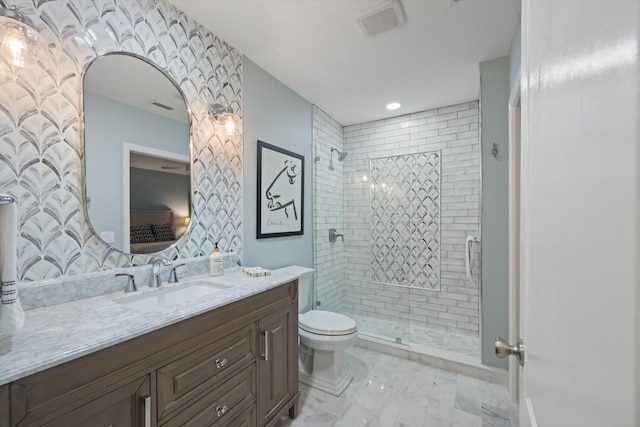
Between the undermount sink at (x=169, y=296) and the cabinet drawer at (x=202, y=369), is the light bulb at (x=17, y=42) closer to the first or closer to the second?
the undermount sink at (x=169, y=296)

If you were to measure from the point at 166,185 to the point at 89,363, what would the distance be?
103 centimetres

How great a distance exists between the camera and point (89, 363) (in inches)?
→ 33.5

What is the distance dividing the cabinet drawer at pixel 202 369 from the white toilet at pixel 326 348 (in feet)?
2.43

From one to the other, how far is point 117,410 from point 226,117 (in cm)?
166

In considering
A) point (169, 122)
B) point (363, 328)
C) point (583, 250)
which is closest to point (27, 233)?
point (169, 122)

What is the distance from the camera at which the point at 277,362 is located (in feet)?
5.47

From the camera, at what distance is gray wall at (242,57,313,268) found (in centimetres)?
218

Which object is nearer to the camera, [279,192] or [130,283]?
[130,283]

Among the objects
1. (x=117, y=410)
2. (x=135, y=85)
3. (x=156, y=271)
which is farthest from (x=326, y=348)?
(x=135, y=85)

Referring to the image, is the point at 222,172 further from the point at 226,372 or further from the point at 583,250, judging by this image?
the point at 583,250

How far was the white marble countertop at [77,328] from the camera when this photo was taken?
0.75 metres

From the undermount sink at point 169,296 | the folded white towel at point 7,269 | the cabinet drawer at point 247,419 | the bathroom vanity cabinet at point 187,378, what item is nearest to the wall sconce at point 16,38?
the folded white towel at point 7,269

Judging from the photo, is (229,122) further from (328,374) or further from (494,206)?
(494,206)

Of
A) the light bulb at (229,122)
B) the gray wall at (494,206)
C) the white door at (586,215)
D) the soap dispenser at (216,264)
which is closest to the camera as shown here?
the white door at (586,215)
